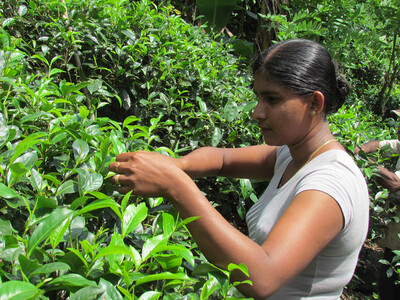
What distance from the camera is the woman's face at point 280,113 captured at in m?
1.49

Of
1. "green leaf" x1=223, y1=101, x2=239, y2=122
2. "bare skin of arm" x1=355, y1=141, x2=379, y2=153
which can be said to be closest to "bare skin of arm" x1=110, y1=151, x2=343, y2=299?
"green leaf" x1=223, y1=101, x2=239, y2=122

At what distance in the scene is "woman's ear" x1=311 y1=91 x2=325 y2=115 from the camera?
1.52 meters

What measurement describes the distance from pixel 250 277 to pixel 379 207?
2.51 metres

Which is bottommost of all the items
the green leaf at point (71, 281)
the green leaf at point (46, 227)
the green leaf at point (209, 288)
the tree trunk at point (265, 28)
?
the tree trunk at point (265, 28)

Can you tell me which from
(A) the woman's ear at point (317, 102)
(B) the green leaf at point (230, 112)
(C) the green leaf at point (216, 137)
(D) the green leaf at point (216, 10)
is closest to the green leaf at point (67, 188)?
(A) the woman's ear at point (317, 102)

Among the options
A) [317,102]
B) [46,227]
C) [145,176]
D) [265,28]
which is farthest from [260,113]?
[265,28]

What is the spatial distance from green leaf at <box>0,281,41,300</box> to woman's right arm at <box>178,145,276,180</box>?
1199 mm

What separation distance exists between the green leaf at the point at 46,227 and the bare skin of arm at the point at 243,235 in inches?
12.7

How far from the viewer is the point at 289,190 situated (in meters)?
1.47

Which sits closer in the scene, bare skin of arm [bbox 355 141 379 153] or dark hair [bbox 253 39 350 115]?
dark hair [bbox 253 39 350 115]

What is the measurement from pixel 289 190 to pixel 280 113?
301 millimetres

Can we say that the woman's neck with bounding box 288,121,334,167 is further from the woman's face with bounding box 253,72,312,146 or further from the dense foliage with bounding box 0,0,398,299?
the dense foliage with bounding box 0,0,398,299

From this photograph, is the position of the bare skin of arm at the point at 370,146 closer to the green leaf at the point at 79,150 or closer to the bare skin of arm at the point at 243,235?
the bare skin of arm at the point at 243,235

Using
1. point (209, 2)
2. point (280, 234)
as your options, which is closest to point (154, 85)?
point (280, 234)
